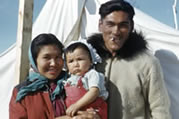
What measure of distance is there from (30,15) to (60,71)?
1.92 feet

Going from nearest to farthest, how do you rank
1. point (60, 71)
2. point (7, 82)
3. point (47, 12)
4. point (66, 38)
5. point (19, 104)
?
point (19, 104)
point (60, 71)
point (7, 82)
point (66, 38)
point (47, 12)

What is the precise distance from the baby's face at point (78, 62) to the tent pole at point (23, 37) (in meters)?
0.48

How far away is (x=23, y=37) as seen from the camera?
193 cm

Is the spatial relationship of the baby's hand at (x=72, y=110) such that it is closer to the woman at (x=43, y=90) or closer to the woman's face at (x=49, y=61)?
the woman at (x=43, y=90)

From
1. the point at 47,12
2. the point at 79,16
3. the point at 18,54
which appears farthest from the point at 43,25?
the point at 18,54

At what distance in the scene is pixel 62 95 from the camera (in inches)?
61.9

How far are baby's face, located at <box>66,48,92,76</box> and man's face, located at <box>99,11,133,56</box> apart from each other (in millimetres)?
199

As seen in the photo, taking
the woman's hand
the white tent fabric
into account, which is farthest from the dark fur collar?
the white tent fabric

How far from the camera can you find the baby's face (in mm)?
1566

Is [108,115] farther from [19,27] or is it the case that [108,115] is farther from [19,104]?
[19,27]

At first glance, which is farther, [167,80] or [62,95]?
[167,80]

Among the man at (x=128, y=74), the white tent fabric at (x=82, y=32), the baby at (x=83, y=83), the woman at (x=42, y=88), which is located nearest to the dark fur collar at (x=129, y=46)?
the man at (x=128, y=74)

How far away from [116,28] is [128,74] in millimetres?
288

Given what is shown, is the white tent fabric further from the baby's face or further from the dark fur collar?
the baby's face
